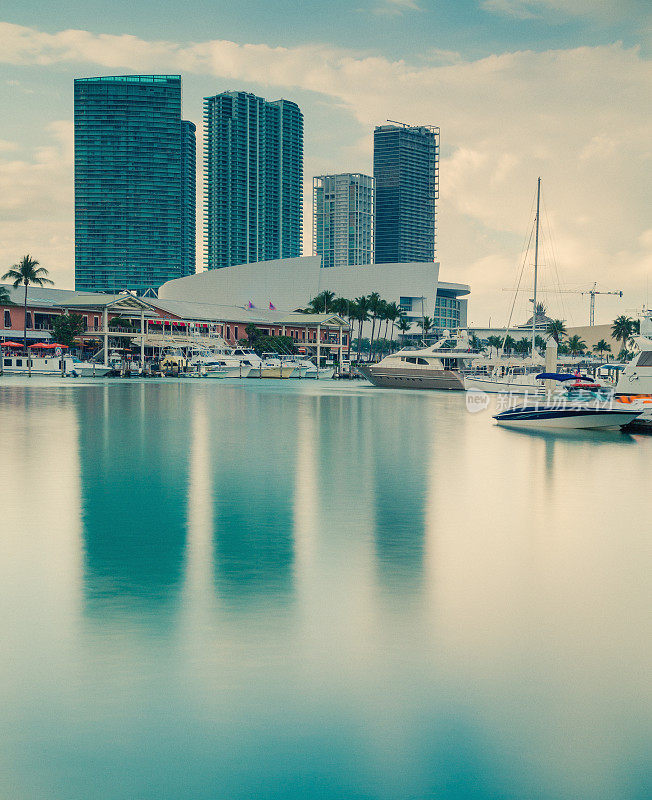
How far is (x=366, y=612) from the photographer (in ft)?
27.1

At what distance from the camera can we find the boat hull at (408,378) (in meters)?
79.6

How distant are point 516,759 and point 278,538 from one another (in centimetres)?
677

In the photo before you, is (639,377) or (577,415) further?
(639,377)

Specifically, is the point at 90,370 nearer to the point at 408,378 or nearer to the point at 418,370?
the point at 408,378

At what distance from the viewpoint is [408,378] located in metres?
81.2

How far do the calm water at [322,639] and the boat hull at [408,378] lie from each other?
62.3 m

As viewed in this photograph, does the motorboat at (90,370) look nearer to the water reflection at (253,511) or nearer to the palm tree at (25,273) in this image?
the palm tree at (25,273)

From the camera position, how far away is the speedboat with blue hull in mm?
30250

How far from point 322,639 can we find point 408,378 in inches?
2925

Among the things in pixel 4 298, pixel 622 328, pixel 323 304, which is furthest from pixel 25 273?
pixel 622 328

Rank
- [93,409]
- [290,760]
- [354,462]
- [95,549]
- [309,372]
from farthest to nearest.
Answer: [309,372]
[93,409]
[354,462]
[95,549]
[290,760]

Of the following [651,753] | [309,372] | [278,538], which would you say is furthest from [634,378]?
[309,372]

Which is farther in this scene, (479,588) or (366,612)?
(479,588)

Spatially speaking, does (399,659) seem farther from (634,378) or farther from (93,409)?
(93,409)
